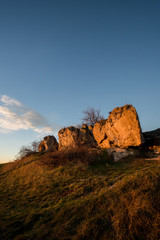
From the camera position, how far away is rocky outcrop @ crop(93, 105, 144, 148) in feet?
34.5

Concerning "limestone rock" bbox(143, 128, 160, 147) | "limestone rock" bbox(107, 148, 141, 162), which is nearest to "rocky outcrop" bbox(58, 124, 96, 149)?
"limestone rock" bbox(107, 148, 141, 162)

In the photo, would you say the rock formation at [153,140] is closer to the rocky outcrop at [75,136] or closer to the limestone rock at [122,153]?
the limestone rock at [122,153]

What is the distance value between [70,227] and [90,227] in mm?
546

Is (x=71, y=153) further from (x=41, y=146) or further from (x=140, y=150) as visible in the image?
(x=41, y=146)

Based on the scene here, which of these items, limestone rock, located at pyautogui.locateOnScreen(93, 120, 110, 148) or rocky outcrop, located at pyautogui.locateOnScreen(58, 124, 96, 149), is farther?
rocky outcrop, located at pyautogui.locateOnScreen(58, 124, 96, 149)

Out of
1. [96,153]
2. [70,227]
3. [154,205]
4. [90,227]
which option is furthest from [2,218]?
[96,153]

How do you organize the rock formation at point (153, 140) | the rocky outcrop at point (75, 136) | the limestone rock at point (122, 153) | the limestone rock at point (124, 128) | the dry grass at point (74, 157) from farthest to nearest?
the rocky outcrop at point (75, 136)
the rock formation at point (153, 140)
the limestone rock at point (122, 153)
the limestone rock at point (124, 128)
the dry grass at point (74, 157)

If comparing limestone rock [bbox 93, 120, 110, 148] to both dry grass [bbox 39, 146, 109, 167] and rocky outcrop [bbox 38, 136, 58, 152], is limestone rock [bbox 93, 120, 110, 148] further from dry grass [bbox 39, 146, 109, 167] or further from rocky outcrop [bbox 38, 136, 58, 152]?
rocky outcrop [bbox 38, 136, 58, 152]

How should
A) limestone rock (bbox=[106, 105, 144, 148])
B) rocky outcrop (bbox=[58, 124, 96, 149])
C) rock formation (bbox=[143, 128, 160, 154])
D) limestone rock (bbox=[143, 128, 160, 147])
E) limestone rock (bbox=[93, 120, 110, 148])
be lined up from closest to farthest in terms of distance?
limestone rock (bbox=[106, 105, 144, 148]) < rock formation (bbox=[143, 128, 160, 154]) < limestone rock (bbox=[143, 128, 160, 147]) < limestone rock (bbox=[93, 120, 110, 148]) < rocky outcrop (bbox=[58, 124, 96, 149])

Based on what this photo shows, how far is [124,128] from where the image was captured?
11.4 m

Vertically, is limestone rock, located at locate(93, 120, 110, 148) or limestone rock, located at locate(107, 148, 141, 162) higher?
limestone rock, located at locate(93, 120, 110, 148)

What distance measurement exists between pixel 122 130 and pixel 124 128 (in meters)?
0.29

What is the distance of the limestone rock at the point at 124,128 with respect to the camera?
34.4ft

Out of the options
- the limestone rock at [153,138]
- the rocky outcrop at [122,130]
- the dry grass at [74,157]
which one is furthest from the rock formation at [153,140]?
the dry grass at [74,157]
